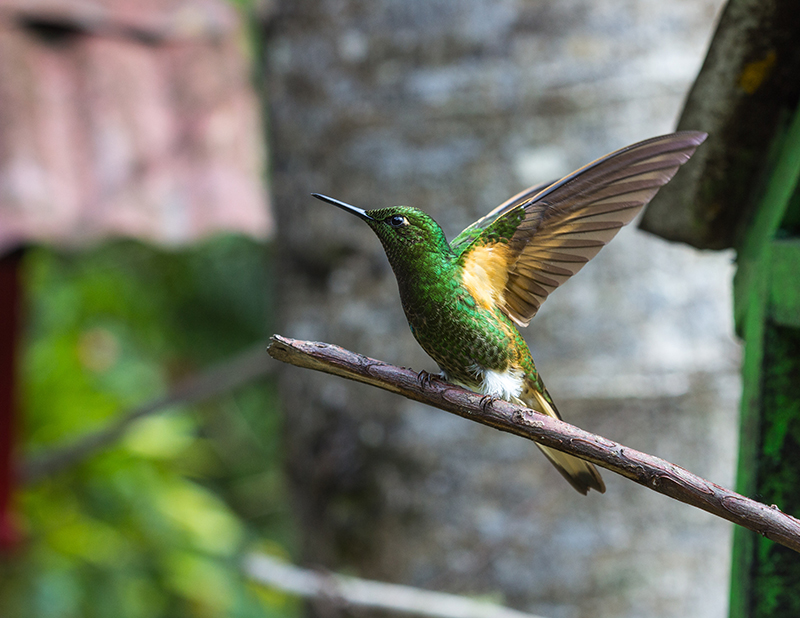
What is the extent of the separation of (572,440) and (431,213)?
1483 millimetres

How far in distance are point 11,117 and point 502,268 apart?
→ 2115 millimetres

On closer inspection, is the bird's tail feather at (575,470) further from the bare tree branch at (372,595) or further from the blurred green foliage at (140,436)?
the blurred green foliage at (140,436)

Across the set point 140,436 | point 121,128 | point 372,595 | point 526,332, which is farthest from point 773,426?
point 140,436

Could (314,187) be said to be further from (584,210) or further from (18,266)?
(584,210)

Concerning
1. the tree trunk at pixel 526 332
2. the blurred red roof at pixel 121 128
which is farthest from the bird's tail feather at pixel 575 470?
the blurred red roof at pixel 121 128

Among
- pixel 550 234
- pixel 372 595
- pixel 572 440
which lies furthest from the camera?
pixel 372 595

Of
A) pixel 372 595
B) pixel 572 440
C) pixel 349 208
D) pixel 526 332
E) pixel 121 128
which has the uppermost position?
pixel 121 128

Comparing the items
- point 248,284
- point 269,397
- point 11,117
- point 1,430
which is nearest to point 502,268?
point 11,117

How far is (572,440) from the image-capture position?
732 millimetres

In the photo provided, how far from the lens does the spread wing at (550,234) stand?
0.96 meters

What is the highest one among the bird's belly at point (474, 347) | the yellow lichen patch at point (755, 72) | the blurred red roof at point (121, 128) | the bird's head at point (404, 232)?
the blurred red roof at point (121, 128)

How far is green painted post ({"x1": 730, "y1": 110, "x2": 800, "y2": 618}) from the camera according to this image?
1.01 meters

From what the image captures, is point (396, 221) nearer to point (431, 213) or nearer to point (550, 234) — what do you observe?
point (550, 234)

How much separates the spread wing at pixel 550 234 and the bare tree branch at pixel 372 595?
34.0 inches
